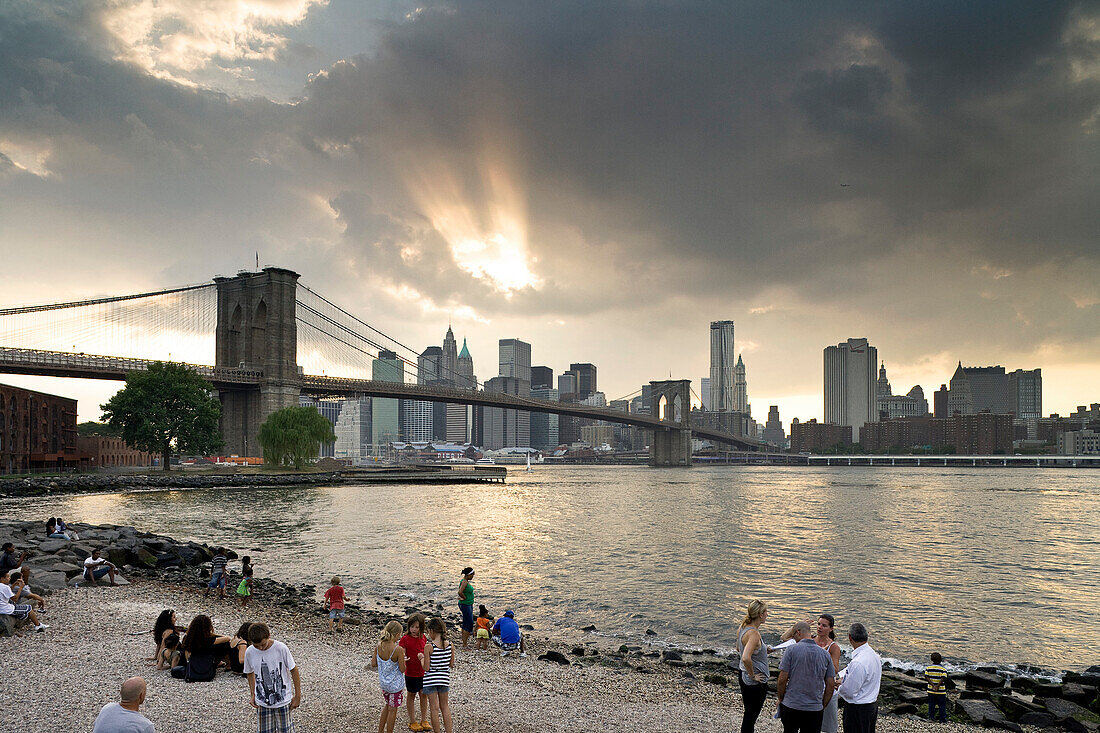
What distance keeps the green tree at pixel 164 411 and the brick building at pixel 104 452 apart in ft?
66.0

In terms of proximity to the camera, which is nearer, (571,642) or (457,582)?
(571,642)

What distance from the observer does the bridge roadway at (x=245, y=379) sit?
67.7 m

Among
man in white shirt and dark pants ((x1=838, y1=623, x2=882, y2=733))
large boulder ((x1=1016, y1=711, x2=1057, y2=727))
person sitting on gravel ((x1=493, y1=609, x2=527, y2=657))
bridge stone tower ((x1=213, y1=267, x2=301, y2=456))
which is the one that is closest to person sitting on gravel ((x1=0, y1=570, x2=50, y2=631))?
person sitting on gravel ((x1=493, y1=609, x2=527, y2=657))

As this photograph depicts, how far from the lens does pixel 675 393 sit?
172750 mm

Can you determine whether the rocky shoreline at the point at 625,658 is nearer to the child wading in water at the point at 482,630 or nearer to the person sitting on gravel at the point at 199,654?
the child wading in water at the point at 482,630

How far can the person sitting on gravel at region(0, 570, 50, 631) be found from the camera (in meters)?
12.9

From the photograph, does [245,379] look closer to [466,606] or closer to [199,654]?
[466,606]

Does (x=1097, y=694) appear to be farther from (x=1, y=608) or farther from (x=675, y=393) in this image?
(x=675, y=393)

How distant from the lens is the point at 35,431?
6944cm

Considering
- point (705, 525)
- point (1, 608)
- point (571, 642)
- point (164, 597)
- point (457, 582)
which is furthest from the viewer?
point (705, 525)

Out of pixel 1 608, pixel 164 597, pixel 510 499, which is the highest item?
pixel 1 608

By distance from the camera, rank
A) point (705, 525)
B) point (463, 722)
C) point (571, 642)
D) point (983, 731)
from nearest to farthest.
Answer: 1. point (463, 722)
2. point (983, 731)
3. point (571, 642)
4. point (705, 525)

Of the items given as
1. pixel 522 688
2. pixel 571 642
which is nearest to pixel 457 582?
pixel 571 642

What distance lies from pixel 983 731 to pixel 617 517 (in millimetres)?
36369
